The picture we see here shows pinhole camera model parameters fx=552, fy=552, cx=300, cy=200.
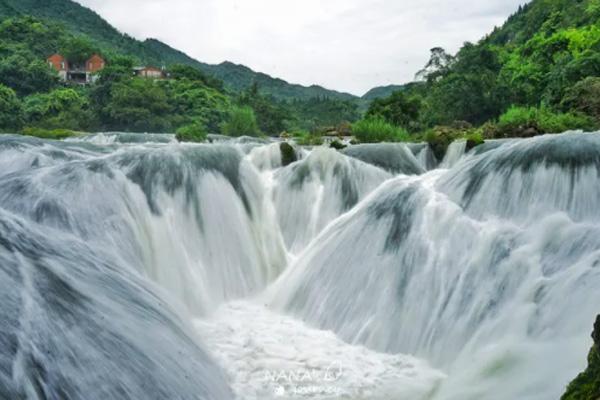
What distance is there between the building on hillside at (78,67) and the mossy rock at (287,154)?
6841cm

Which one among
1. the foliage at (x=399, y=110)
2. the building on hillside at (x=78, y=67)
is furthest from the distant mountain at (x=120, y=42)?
the foliage at (x=399, y=110)

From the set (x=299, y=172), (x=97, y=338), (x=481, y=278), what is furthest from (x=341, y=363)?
(x=299, y=172)

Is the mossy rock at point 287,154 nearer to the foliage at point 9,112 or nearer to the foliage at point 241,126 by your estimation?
the foliage at point 241,126

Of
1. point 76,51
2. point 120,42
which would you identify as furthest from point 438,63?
point 120,42

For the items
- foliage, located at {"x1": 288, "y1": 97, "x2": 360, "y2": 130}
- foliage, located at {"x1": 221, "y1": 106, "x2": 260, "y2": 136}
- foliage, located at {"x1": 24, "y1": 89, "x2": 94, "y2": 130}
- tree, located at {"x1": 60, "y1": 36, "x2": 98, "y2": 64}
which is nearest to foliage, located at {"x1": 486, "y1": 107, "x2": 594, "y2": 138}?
foliage, located at {"x1": 221, "y1": 106, "x2": 260, "y2": 136}

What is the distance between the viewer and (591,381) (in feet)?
9.62

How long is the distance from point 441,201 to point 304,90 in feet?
468

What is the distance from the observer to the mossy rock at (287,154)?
9.90 m

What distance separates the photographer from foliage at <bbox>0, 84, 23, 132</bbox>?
38.0 meters

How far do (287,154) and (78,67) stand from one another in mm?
72856

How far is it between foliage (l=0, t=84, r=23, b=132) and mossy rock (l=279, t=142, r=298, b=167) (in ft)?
111

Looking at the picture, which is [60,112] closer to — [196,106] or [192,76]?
[196,106]

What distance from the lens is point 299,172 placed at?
9.30 metres

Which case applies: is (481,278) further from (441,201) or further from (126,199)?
(126,199)
